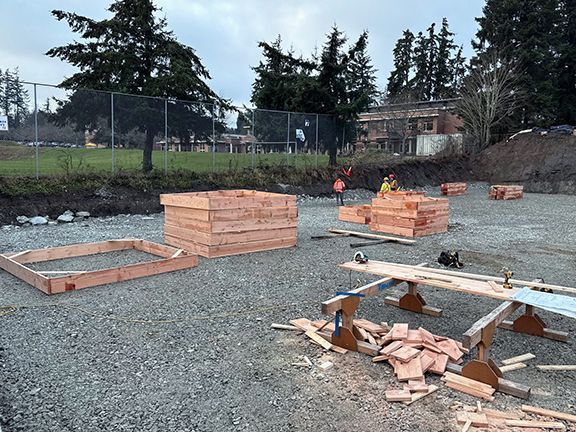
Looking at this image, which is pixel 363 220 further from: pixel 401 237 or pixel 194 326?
pixel 194 326

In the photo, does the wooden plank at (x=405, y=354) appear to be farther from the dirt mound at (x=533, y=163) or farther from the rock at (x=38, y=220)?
the dirt mound at (x=533, y=163)

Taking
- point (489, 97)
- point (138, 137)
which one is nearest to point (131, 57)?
point (138, 137)

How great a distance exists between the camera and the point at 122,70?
1955cm

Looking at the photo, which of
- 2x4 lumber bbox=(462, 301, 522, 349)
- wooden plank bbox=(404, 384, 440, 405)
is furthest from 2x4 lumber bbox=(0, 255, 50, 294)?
2x4 lumber bbox=(462, 301, 522, 349)

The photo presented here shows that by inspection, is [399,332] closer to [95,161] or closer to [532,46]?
[95,161]

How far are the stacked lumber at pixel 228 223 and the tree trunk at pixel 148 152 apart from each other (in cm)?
850

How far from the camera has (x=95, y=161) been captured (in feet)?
53.5

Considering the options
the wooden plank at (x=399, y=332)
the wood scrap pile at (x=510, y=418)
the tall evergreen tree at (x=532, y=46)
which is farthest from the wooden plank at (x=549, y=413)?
the tall evergreen tree at (x=532, y=46)

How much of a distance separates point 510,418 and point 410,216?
908cm

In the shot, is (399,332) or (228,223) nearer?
(399,332)

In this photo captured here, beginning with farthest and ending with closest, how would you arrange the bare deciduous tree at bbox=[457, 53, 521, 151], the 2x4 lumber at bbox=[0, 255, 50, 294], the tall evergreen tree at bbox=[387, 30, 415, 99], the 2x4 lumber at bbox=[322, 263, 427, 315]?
the tall evergreen tree at bbox=[387, 30, 415, 99] → the bare deciduous tree at bbox=[457, 53, 521, 151] → the 2x4 lumber at bbox=[0, 255, 50, 294] → the 2x4 lumber at bbox=[322, 263, 427, 315]

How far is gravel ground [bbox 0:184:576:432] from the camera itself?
3.38m

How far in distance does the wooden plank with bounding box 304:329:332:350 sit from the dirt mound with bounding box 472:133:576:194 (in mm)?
30909

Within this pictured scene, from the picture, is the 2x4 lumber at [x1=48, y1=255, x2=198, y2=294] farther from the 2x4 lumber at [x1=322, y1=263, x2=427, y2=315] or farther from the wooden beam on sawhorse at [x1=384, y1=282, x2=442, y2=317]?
the wooden beam on sawhorse at [x1=384, y1=282, x2=442, y2=317]
